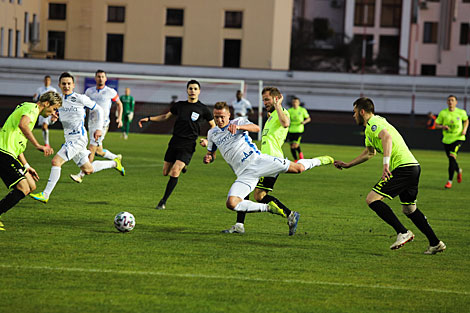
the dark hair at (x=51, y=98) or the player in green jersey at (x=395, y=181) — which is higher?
the dark hair at (x=51, y=98)

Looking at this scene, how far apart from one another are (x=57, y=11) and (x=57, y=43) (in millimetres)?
2615

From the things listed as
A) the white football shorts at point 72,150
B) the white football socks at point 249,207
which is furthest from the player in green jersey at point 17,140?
the white football shorts at point 72,150

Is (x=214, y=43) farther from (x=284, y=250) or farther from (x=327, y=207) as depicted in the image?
(x=284, y=250)

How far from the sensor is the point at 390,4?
84.0m

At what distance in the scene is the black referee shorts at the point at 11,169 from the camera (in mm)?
9180

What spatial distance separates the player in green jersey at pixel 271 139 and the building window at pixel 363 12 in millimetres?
75605

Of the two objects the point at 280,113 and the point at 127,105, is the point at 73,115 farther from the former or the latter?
the point at 127,105

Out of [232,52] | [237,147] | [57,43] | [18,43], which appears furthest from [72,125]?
[57,43]

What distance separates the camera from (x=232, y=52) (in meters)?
62.0

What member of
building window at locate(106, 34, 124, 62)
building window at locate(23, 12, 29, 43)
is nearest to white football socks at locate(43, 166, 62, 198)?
building window at locate(23, 12, 29, 43)

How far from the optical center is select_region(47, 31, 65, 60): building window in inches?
2441

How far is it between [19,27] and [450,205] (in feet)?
155

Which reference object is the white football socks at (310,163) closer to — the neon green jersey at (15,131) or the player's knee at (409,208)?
the player's knee at (409,208)

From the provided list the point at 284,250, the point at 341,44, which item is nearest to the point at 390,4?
the point at 341,44
